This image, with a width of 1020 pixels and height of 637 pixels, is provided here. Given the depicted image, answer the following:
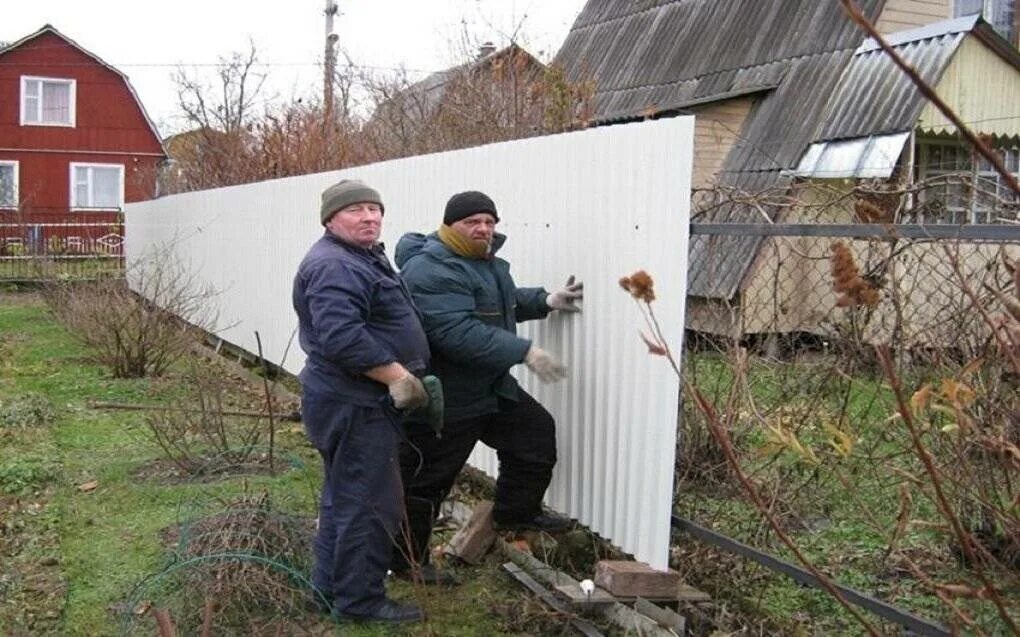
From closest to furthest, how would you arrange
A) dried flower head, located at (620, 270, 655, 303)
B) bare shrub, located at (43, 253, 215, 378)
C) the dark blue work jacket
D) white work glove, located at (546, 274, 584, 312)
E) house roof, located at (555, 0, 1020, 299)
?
1. dried flower head, located at (620, 270, 655, 303)
2. the dark blue work jacket
3. white work glove, located at (546, 274, 584, 312)
4. bare shrub, located at (43, 253, 215, 378)
5. house roof, located at (555, 0, 1020, 299)

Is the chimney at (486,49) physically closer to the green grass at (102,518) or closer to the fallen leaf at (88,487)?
the green grass at (102,518)

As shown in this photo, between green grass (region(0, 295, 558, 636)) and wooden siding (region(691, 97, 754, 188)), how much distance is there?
23.3 feet

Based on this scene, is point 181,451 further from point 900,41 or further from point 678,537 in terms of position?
point 900,41

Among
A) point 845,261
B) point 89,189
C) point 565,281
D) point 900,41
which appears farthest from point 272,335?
point 89,189

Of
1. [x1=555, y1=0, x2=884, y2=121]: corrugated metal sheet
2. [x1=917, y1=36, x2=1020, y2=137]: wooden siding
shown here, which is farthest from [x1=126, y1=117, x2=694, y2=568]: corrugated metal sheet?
[x1=555, y1=0, x2=884, y2=121]: corrugated metal sheet

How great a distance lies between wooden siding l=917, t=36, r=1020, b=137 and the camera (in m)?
11.4

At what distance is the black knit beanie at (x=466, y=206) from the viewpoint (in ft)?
15.2

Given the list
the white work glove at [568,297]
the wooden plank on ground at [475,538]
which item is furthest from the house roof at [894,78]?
the wooden plank on ground at [475,538]

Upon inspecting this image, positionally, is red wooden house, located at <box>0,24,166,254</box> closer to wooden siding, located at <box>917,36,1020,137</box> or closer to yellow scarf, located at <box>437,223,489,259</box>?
wooden siding, located at <box>917,36,1020,137</box>

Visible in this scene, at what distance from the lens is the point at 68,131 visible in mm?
37094

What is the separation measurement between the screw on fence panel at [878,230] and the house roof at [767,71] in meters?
5.23

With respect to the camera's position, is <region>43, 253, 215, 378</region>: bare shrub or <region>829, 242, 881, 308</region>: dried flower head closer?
<region>829, 242, 881, 308</region>: dried flower head

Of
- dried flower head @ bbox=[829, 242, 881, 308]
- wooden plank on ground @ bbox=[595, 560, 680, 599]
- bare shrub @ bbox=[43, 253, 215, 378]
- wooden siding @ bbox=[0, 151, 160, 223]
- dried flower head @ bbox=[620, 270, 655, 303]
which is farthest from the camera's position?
wooden siding @ bbox=[0, 151, 160, 223]

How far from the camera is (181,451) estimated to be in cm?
684
